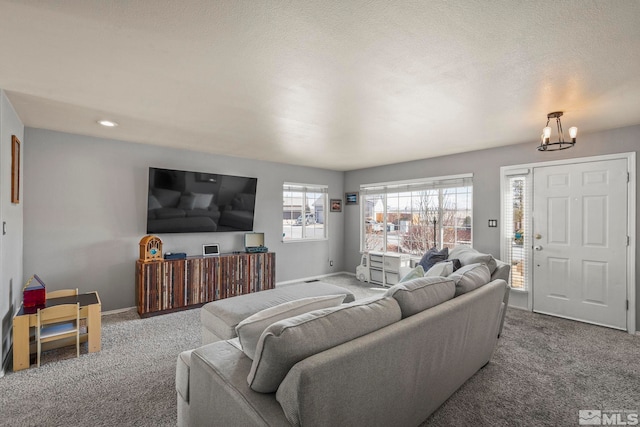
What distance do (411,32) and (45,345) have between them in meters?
4.00

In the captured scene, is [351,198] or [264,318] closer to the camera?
[264,318]

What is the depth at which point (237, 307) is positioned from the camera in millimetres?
2578

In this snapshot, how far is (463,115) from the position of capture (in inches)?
117

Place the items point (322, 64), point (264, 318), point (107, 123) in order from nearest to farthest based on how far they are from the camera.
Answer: point (264, 318) < point (322, 64) < point (107, 123)

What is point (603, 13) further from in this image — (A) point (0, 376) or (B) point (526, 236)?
(A) point (0, 376)

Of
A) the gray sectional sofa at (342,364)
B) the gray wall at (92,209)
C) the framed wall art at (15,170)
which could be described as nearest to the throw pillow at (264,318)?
the gray sectional sofa at (342,364)

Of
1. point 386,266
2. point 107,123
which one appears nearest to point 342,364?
point 107,123

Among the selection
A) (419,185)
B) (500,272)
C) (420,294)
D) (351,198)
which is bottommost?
(500,272)

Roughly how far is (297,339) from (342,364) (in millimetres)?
199

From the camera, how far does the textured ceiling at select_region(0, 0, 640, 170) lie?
58.4 inches

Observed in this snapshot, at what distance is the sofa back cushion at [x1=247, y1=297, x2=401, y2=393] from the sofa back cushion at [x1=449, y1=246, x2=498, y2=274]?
6.85 ft

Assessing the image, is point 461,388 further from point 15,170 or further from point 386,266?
point 15,170

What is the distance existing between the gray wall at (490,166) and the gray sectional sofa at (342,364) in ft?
9.06

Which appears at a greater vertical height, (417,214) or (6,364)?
(417,214)
